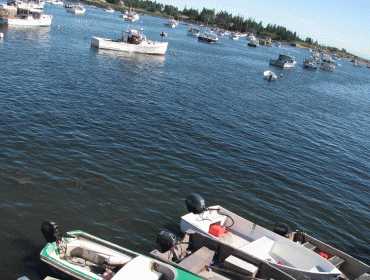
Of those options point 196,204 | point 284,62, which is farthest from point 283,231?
point 284,62

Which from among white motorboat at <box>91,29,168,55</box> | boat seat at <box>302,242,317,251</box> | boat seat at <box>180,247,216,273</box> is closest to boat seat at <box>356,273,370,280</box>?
boat seat at <box>302,242,317,251</box>

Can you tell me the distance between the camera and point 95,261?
15.2 metres

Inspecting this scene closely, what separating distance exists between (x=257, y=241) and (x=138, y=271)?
7138 millimetres

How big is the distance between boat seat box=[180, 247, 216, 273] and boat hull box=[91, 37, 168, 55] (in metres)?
64.8

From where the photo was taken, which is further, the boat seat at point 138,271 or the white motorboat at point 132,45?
the white motorboat at point 132,45

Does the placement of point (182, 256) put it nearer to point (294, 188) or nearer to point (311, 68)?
point (294, 188)

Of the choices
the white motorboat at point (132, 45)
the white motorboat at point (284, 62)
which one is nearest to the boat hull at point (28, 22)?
the white motorboat at point (132, 45)

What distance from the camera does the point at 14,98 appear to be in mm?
34875

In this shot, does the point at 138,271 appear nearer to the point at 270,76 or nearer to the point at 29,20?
the point at 270,76

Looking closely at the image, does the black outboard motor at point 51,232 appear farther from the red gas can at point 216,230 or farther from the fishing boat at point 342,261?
the fishing boat at point 342,261

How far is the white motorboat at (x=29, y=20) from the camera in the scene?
82688 millimetres

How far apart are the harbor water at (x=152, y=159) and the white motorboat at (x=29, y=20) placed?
33.3 metres

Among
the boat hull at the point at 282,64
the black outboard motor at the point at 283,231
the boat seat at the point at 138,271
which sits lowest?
the boat seat at the point at 138,271

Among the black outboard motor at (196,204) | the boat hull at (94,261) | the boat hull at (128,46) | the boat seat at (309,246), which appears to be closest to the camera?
the boat hull at (94,261)
